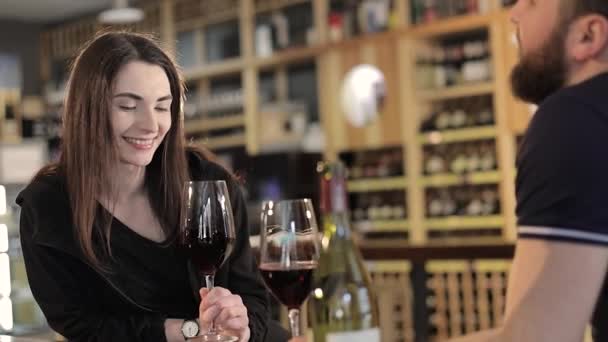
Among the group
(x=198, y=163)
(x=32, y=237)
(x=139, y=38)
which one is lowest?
(x=32, y=237)

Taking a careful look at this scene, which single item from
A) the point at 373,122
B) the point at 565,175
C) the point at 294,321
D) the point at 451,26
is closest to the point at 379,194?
the point at 373,122

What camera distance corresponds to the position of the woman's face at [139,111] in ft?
5.45

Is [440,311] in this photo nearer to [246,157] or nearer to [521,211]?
[246,157]

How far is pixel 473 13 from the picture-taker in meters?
6.12

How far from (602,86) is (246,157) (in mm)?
6699

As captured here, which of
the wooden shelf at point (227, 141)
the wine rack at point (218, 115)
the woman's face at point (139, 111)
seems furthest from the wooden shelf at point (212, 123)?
the woman's face at point (139, 111)

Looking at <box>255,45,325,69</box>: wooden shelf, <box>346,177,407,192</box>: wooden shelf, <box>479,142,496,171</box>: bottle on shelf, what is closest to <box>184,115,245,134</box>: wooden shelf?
<box>255,45,325,69</box>: wooden shelf

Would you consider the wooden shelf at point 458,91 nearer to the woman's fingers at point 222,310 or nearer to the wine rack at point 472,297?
the wine rack at point 472,297

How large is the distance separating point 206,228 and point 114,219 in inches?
20.6

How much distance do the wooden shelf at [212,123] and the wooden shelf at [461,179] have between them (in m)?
2.21

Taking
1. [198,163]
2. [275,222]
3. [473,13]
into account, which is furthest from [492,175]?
[275,222]

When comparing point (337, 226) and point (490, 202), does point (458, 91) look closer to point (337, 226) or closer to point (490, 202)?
point (490, 202)

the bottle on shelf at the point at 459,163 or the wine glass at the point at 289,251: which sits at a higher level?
the bottle on shelf at the point at 459,163

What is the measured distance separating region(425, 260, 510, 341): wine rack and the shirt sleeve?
4078 millimetres
